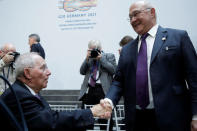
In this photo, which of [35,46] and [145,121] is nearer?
[145,121]

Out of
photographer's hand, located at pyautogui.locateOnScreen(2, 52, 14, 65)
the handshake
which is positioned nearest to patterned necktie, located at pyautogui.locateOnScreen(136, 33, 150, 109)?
the handshake

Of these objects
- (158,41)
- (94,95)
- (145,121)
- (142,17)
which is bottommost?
(94,95)

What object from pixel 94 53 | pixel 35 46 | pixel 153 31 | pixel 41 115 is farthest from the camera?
pixel 35 46

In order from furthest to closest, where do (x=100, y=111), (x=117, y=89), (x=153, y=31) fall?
(x=117, y=89) → (x=153, y=31) → (x=100, y=111)

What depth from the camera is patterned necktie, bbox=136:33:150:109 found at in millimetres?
2078

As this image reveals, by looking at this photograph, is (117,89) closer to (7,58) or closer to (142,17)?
(142,17)

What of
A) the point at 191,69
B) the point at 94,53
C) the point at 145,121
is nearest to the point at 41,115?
the point at 145,121

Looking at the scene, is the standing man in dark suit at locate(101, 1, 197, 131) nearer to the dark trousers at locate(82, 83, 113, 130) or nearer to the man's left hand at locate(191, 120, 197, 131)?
the man's left hand at locate(191, 120, 197, 131)

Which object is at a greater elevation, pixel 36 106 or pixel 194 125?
pixel 36 106

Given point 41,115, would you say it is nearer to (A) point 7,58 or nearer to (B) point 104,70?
(A) point 7,58

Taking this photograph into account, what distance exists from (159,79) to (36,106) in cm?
86

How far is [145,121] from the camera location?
2080 millimetres

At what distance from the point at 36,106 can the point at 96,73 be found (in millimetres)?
2124

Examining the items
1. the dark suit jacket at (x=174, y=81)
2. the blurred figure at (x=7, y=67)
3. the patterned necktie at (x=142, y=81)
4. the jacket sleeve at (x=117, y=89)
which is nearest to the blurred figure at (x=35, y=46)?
the blurred figure at (x=7, y=67)
